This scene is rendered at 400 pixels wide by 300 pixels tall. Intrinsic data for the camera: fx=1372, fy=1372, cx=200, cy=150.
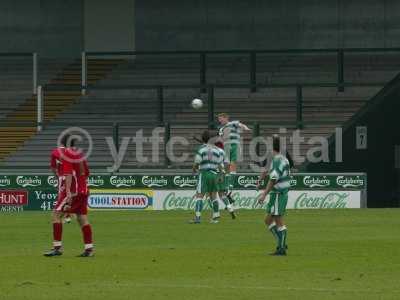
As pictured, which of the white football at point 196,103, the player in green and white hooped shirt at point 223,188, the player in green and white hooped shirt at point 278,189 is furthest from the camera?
the white football at point 196,103

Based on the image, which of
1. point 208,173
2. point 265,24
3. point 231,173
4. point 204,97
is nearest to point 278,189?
point 208,173

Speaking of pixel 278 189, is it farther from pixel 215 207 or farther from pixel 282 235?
pixel 215 207

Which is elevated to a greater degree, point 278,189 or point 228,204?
point 278,189

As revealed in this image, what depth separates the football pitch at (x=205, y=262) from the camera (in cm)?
1744

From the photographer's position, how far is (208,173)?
32406 millimetres

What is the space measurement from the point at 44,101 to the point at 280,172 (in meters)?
28.7

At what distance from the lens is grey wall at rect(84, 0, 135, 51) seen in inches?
2062

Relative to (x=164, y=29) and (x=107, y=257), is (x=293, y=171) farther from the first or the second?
(x=107, y=257)

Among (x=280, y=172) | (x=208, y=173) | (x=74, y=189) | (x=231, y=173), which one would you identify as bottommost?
(x=231, y=173)

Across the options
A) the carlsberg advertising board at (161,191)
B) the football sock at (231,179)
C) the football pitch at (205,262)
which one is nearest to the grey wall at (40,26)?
the carlsberg advertising board at (161,191)

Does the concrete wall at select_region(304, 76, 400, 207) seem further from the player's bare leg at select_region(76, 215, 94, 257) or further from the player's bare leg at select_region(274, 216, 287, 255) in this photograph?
the player's bare leg at select_region(76, 215, 94, 257)

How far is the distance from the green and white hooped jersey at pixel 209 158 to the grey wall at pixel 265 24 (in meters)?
19.3

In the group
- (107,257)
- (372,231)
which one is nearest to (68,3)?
(372,231)

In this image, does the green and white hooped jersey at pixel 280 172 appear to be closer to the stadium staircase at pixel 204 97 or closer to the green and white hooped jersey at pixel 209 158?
the green and white hooped jersey at pixel 209 158
